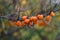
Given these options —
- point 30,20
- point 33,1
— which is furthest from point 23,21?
point 33,1

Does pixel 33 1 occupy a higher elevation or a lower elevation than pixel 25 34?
higher

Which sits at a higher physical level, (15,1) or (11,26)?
(15,1)

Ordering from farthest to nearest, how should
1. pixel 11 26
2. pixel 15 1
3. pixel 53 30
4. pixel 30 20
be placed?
pixel 11 26
pixel 53 30
pixel 15 1
pixel 30 20

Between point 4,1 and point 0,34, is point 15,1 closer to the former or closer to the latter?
point 4,1

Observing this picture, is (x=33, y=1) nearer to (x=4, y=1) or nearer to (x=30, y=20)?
(x=4, y=1)

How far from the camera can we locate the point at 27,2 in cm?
212

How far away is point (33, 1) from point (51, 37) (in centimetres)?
45

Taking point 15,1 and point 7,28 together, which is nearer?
point 15,1

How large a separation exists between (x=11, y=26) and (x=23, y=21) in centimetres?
63

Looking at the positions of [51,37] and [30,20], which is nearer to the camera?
[30,20]

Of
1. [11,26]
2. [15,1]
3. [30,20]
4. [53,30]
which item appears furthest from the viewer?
[11,26]

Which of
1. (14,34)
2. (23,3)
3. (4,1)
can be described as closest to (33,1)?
(23,3)

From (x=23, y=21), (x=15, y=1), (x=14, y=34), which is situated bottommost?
(x=14, y=34)

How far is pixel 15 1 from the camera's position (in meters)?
1.60
